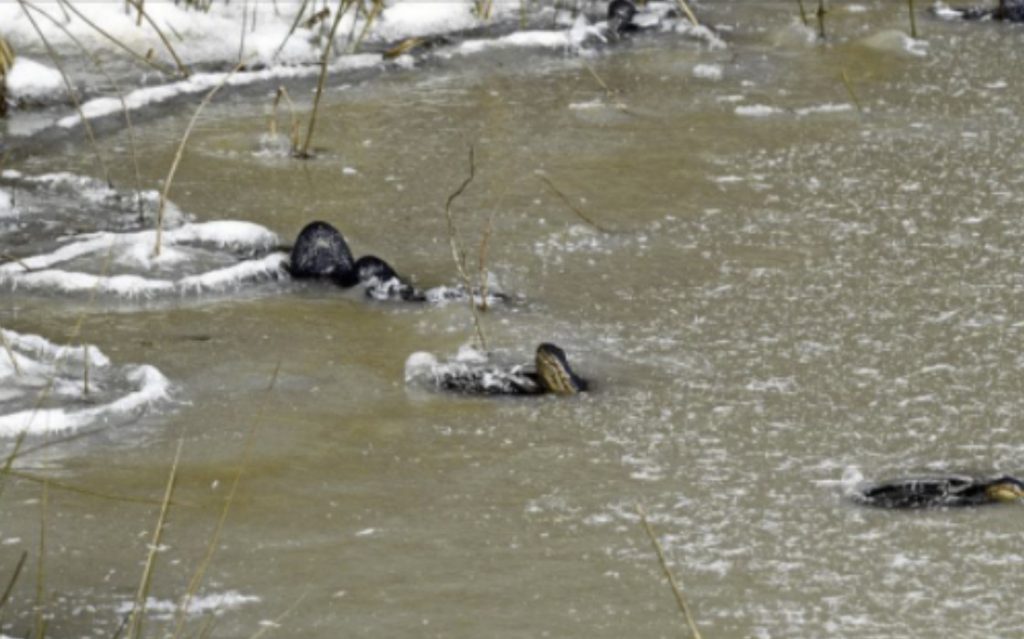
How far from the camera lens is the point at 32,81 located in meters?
5.06

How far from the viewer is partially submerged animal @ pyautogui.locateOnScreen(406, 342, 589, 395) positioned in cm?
312

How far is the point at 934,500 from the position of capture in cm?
268

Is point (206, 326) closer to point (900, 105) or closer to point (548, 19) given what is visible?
point (900, 105)

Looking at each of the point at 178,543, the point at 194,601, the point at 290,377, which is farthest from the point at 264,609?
the point at 290,377

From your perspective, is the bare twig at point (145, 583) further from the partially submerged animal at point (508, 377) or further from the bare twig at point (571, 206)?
the bare twig at point (571, 206)

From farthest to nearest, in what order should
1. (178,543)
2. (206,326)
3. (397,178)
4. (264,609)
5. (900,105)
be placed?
1. (900,105)
2. (397,178)
3. (206,326)
4. (178,543)
5. (264,609)

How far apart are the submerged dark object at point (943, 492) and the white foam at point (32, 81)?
3.02 metres

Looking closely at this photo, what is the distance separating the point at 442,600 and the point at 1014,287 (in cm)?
158

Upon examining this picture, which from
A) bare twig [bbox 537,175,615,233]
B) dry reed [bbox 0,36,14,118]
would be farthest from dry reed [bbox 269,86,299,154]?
dry reed [bbox 0,36,14,118]

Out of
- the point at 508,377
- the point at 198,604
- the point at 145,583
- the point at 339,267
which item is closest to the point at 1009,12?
the point at 339,267

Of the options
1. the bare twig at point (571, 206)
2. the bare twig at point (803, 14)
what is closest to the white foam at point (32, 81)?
the bare twig at point (571, 206)

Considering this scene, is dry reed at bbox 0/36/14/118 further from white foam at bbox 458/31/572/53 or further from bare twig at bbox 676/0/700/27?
bare twig at bbox 676/0/700/27

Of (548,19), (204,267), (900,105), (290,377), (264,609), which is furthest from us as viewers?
(548,19)

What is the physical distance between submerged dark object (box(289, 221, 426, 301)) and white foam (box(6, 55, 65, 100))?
5.21ft
